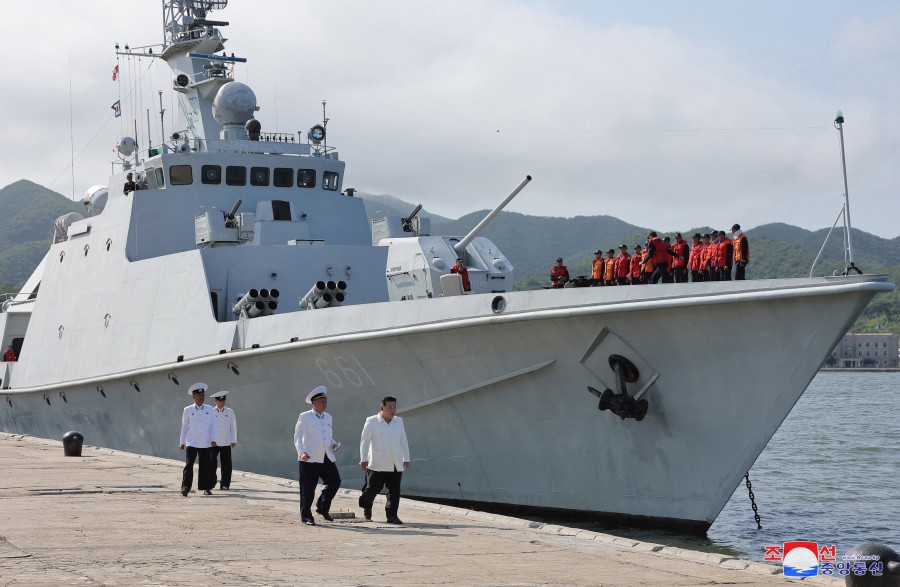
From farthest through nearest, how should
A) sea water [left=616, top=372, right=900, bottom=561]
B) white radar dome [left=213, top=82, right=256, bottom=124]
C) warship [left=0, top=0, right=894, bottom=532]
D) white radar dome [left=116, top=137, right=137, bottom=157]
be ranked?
1. white radar dome [left=116, top=137, right=137, bottom=157]
2. white radar dome [left=213, top=82, right=256, bottom=124]
3. sea water [left=616, top=372, right=900, bottom=561]
4. warship [left=0, top=0, right=894, bottom=532]

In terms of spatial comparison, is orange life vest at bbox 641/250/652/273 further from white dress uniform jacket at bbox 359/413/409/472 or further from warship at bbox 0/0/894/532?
white dress uniform jacket at bbox 359/413/409/472

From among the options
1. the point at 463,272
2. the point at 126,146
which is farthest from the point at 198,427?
the point at 126,146

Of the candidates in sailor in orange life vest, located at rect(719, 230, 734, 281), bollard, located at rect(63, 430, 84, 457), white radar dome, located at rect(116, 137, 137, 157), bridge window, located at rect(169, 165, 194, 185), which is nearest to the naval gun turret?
sailor in orange life vest, located at rect(719, 230, 734, 281)

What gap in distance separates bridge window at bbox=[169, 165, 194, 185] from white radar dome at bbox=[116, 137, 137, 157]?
10.5 ft

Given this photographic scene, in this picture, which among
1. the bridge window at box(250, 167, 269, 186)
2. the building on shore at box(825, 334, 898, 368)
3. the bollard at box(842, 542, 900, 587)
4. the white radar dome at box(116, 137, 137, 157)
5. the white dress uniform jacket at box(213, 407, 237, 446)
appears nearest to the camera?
the bollard at box(842, 542, 900, 587)

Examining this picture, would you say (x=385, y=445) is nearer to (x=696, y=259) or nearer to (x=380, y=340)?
(x=380, y=340)

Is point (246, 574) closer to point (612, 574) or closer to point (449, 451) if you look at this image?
point (612, 574)

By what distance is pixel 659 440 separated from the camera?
12219mm

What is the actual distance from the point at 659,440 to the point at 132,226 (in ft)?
33.1

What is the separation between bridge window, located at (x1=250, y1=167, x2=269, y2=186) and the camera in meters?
18.9

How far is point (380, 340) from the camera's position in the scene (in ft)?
44.4

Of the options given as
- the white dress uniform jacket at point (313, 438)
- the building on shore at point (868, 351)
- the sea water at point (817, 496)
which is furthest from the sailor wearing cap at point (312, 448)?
the building on shore at point (868, 351)

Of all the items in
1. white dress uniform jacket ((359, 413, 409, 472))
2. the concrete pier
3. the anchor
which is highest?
the anchor

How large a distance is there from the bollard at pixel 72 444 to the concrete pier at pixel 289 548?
4169 mm
